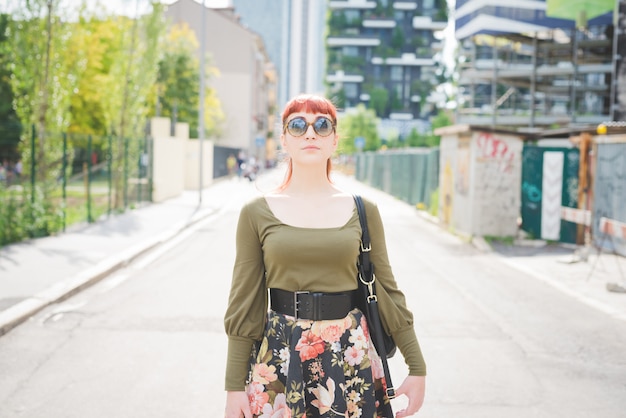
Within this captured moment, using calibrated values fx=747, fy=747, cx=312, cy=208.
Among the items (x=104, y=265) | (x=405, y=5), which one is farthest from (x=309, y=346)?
(x=405, y=5)

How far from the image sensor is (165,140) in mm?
29172

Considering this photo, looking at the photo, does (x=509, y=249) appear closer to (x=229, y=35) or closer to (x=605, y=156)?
(x=605, y=156)

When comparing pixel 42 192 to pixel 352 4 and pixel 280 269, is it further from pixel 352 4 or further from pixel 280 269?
pixel 352 4

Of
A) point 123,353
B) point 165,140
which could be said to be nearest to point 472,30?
point 165,140

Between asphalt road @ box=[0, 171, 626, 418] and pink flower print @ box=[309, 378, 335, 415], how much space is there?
2542mm

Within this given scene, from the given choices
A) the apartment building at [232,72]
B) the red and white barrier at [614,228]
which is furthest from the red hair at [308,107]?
the apartment building at [232,72]

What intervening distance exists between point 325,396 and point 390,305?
0.40 meters

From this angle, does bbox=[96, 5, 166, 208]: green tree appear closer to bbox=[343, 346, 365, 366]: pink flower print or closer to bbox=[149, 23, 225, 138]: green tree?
bbox=[343, 346, 365, 366]: pink flower print

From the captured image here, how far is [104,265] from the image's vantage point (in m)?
11.4

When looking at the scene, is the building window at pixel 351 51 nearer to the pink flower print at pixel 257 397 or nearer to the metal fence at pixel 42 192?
the metal fence at pixel 42 192

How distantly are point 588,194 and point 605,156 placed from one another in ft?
3.01

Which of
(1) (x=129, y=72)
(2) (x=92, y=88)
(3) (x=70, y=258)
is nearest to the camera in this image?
Answer: (3) (x=70, y=258)

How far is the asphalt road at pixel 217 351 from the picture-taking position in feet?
17.1

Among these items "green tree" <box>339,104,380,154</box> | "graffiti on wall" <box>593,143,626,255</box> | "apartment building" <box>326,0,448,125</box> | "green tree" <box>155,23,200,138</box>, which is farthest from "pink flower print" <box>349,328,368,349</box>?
"apartment building" <box>326,0,448,125</box>
